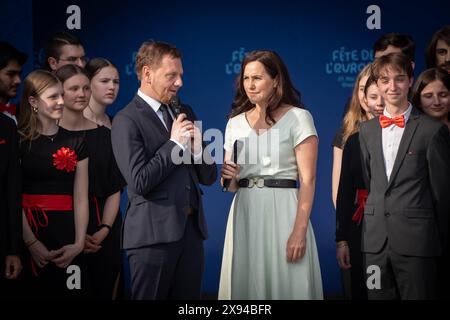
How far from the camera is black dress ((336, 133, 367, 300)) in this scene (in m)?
4.87

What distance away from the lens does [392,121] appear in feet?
14.9

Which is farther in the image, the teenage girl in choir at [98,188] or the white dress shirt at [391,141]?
the teenage girl in choir at [98,188]

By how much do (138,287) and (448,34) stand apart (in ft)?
9.03

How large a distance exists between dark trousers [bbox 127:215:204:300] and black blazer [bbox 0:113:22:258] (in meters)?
0.80

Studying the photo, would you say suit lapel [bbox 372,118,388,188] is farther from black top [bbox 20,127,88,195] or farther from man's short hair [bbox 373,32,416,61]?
black top [bbox 20,127,88,195]

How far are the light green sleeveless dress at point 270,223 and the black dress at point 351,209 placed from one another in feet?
1.22

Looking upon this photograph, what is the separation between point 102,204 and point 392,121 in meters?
1.96

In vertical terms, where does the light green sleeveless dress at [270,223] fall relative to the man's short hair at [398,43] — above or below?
below

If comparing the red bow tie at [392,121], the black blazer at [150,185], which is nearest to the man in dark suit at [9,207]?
the black blazer at [150,185]

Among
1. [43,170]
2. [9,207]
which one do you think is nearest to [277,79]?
[43,170]

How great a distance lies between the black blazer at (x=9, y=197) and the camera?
464 centimetres

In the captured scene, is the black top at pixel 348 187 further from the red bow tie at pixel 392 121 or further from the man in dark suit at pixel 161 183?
the man in dark suit at pixel 161 183

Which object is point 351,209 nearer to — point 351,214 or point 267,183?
point 351,214

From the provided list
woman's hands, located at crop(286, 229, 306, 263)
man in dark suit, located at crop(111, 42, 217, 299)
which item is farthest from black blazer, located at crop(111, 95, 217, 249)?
woman's hands, located at crop(286, 229, 306, 263)
